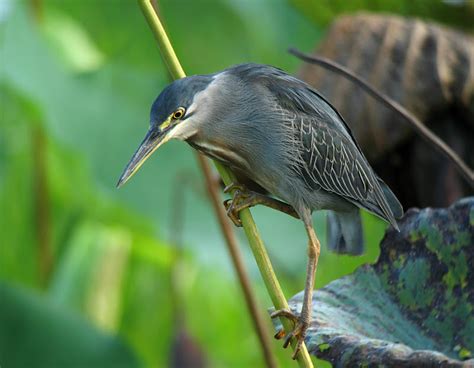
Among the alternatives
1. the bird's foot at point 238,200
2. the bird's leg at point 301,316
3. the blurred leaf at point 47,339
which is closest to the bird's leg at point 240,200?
the bird's foot at point 238,200

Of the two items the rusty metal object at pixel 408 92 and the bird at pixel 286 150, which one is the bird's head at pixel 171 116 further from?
the rusty metal object at pixel 408 92

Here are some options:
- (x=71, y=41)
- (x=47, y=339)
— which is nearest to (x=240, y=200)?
(x=47, y=339)

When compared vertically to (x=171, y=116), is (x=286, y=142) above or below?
below

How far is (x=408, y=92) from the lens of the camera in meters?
1.89

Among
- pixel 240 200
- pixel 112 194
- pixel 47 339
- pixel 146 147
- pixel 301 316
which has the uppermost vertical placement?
pixel 146 147

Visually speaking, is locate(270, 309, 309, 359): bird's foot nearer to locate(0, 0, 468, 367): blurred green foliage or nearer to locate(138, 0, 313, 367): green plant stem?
locate(138, 0, 313, 367): green plant stem

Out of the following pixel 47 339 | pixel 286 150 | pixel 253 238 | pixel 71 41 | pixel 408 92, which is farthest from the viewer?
pixel 71 41

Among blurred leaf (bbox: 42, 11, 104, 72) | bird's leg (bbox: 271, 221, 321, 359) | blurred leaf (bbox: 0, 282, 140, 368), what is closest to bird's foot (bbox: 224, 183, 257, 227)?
bird's leg (bbox: 271, 221, 321, 359)

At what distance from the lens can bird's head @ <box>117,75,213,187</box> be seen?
96 cm

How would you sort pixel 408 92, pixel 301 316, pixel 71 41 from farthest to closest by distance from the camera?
pixel 71 41 < pixel 408 92 < pixel 301 316

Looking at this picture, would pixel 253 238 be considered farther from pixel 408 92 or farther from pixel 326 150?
pixel 408 92

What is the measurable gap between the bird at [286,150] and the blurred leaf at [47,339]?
2.94 feet

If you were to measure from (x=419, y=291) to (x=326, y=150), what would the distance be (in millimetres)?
205

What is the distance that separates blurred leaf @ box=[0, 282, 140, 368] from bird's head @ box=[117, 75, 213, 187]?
3.46 ft
